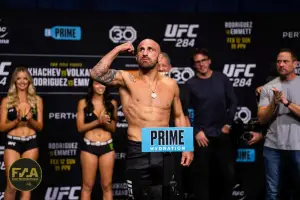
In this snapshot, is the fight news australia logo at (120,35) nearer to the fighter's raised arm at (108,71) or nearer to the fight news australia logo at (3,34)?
the fight news australia logo at (3,34)

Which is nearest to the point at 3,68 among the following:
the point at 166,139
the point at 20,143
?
the point at 20,143

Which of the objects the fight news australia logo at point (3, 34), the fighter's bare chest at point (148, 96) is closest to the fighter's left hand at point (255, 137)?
the fighter's bare chest at point (148, 96)

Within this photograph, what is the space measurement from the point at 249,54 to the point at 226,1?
0.72 meters

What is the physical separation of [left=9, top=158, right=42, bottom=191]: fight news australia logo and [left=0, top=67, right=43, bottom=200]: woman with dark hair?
45.4 inches

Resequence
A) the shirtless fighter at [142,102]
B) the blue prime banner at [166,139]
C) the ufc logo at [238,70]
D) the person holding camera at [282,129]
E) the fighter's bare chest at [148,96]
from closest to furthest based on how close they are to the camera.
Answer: the blue prime banner at [166,139], the shirtless fighter at [142,102], the fighter's bare chest at [148,96], the person holding camera at [282,129], the ufc logo at [238,70]

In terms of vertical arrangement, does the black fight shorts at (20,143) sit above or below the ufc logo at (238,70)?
below

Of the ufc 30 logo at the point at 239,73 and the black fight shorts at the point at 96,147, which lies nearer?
the black fight shorts at the point at 96,147

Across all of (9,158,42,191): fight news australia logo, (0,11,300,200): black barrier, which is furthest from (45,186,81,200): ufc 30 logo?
(9,158,42,191): fight news australia logo

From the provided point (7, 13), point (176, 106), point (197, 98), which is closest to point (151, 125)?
point (176, 106)

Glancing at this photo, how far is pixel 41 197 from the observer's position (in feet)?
22.9

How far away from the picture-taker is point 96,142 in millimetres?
6336

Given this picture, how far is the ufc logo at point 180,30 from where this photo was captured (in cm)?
719

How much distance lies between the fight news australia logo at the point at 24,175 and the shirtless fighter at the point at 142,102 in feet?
2.62

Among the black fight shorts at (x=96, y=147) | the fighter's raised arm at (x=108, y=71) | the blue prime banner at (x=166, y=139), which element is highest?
the fighter's raised arm at (x=108, y=71)
